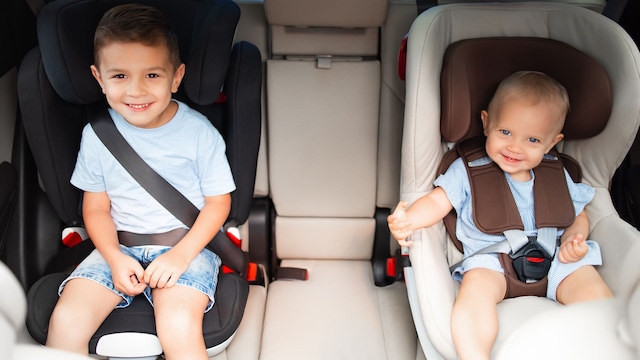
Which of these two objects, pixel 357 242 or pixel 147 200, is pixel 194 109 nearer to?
pixel 147 200

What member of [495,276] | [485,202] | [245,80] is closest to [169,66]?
[245,80]

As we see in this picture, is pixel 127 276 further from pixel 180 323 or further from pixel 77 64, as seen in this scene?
pixel 77 64

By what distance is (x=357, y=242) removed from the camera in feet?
7.26

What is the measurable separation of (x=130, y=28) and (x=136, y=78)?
13 cm

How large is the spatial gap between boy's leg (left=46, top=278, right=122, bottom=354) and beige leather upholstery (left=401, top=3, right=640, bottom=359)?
865 mm

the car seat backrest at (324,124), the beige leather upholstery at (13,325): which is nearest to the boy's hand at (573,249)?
the car seat backrest at (324,124)

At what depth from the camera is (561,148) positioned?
1812 mm

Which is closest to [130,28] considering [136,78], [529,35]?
[136,78]

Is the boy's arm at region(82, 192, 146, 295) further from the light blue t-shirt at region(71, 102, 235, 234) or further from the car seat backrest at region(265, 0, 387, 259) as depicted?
the car seat backrest at region(265, 0, 387, 259)

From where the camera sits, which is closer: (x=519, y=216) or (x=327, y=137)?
(x=519, y=216)

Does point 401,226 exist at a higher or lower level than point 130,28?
lower

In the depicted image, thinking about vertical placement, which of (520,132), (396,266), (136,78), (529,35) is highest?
(529,35)

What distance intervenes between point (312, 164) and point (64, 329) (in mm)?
993

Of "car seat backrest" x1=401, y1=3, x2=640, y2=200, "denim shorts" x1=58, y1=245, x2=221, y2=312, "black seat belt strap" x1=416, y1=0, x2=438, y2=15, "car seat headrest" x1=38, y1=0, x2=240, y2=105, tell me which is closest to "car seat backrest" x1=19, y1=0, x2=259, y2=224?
"car seat headrest" x1=38, y1=0, x2=240, y2=105
